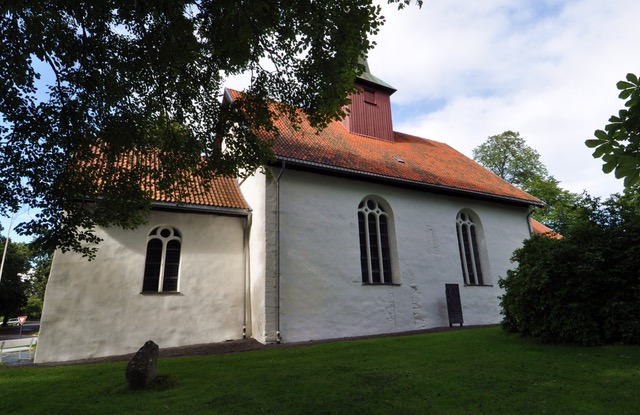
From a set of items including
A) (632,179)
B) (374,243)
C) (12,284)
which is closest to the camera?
(632,179)

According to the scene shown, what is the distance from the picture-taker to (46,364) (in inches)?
311

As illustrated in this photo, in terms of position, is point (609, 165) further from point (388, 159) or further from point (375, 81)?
point (375, 81)

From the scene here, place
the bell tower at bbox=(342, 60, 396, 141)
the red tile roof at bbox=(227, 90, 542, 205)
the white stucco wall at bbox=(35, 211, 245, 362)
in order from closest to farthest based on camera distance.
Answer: the white stucco wall at bbox=(35, 211, 245, 362)
the red tile roof at bbox=(227, 90, 542, 205)
the bell tower at bbox=(342, 60, 396, 141)

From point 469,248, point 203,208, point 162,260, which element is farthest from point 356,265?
point 162,260

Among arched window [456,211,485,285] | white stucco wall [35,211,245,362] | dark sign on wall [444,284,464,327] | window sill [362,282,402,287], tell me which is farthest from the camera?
arched window [456,211,485,285]

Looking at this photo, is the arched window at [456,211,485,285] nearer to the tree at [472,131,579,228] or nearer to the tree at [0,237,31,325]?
the tree at [472,131,579,228]

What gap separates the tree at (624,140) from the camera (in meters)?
1.83

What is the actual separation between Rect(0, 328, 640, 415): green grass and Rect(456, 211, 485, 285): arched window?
633 cm

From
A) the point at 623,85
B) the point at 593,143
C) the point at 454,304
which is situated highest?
the point at 623,85

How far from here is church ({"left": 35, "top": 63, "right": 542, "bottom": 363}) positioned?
8.98 m

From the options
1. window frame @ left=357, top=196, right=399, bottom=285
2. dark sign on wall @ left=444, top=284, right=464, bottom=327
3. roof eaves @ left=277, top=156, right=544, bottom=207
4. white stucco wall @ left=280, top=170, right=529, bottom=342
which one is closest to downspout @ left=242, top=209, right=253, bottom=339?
white stucco wall @ left=280, top=170, right=529, bottom=342

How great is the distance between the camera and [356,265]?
10828 mm

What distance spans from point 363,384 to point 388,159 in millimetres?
10000

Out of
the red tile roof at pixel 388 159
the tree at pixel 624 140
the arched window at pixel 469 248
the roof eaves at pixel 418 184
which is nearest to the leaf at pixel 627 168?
the tree at pixel 624 140
